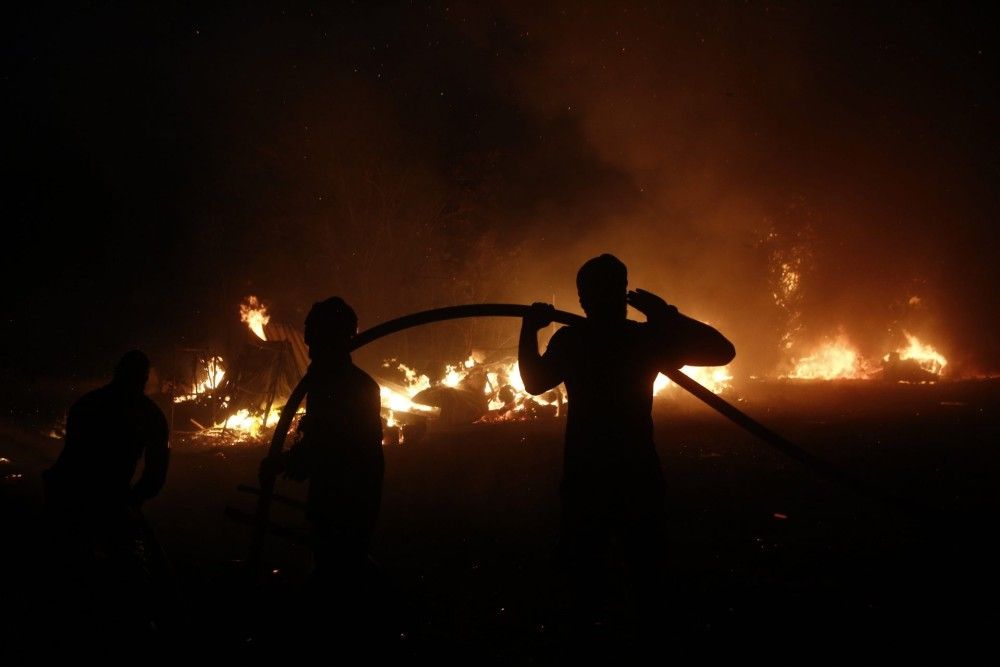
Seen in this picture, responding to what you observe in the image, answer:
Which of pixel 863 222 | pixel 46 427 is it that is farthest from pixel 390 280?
pixel 863 222

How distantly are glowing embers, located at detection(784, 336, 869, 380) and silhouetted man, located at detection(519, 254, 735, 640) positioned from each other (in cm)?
3832

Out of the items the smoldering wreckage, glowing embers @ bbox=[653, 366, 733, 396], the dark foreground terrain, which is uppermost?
glowing embers @ bbox=[653, 366, 733, 396]

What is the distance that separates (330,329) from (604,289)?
1.70 m

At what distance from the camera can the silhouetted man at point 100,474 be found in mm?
4148

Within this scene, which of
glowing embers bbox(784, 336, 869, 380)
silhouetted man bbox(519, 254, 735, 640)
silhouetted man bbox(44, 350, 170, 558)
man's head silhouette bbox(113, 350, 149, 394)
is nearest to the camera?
silhouetted man bbox(519, 254, 735, 640)

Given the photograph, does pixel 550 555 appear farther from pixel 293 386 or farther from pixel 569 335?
pixel 293 386

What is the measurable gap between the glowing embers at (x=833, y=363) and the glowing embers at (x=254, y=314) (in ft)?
101

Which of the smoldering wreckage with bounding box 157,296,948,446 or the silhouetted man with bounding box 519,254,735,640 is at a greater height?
the smoldering wreckage with bounding box 157,296,948,446

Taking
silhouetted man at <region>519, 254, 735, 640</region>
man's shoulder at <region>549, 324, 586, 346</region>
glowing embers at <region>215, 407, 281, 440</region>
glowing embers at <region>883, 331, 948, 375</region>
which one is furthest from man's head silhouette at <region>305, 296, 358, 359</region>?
glowing embers at <region>883, 331, 948, 375</region>

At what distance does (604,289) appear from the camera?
3.03 meters

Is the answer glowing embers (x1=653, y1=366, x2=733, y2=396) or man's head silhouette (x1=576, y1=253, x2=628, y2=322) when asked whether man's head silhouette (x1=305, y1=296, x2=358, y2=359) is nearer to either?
man's head silhouette (x1=576, y1=253, x2=628, y2=322)

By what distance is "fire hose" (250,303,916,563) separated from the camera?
3668mm

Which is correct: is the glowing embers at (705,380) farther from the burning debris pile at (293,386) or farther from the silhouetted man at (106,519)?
the silhouetted man at (106,519)

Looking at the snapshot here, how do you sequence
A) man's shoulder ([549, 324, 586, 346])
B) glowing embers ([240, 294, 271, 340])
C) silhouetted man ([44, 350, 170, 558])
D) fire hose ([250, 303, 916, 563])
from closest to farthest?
man's shoulder ([549, 324, 586, 346]), fire hose ([250, 303, 916, 563]), silhouetted man ([44, 350, 170, 558]), glowing embers ([240, 294, 271, 340])
